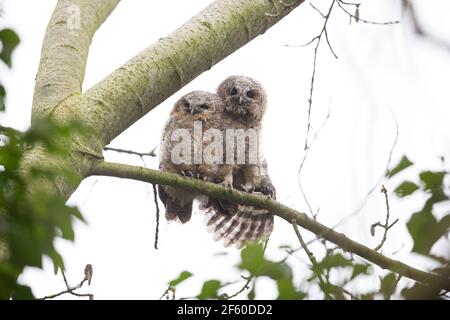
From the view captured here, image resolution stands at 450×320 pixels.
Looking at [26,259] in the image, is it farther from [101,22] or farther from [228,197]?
[101,22]

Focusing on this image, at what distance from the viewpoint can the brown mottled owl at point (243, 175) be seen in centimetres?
501

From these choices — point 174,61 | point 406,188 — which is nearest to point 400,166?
point 406,188

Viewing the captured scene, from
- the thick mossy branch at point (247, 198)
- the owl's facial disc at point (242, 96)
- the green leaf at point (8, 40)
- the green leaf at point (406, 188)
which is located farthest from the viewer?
the owl's facial disc at point (242, 96)

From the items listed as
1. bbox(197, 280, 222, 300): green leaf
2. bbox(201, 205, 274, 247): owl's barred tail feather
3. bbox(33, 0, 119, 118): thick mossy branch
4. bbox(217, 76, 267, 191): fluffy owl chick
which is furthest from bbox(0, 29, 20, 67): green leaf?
bbox(201, 205, 274, 247): owl's barred tail feather

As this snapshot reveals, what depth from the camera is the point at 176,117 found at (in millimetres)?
5016

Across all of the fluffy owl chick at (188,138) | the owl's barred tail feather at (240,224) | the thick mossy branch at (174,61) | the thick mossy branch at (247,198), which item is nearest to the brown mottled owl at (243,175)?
the owl's barred tail feather at (240,224)

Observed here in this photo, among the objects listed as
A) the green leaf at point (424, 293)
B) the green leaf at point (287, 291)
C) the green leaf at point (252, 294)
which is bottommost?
the green leaf at point (424, 293)

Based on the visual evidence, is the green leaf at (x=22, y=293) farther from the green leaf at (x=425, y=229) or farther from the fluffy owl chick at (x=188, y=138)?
the fluffy owl chick at (x=188, y=138)

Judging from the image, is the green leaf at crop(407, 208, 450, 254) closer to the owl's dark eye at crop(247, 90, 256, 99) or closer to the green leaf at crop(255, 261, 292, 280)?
the green leaf at crop(255, 261, 292, 280)

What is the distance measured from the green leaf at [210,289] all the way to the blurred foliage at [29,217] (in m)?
0.56

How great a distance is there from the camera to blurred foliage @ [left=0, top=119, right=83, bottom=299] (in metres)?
1.44
